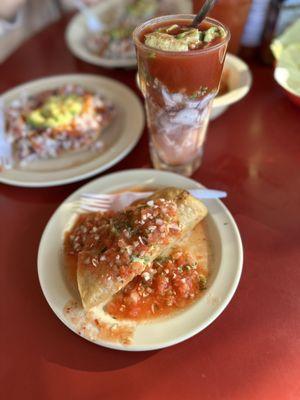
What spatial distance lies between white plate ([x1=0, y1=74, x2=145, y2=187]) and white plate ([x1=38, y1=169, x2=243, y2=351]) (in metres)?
0.10

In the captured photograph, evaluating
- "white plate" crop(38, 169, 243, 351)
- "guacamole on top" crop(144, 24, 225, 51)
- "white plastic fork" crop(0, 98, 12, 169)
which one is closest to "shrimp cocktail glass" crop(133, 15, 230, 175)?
"guacamole on top" crop(144, 24, 225, 51)

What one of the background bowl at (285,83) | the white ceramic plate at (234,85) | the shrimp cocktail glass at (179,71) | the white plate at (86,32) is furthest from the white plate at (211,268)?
the white plate at (86,32)

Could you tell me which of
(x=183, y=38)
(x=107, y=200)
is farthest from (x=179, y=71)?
(x=107, y=200)

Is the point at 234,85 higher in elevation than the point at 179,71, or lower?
lower

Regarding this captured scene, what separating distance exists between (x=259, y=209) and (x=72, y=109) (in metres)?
0.68

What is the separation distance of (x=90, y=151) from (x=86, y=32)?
0.81m

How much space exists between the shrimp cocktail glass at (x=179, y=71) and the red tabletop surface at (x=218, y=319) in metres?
0.20

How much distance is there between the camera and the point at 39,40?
1.73 m

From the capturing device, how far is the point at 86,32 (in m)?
1.69

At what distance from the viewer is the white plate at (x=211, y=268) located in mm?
682

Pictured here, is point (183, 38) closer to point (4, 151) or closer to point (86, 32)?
point (4, 151)

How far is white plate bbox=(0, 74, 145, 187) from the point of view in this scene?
1.06 meters

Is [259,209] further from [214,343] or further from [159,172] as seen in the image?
[214,343]

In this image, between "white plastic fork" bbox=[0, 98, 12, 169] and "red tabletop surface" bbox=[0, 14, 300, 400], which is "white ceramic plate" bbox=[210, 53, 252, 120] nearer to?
"red tabletop surface" bbox=[0, 14, 300, 400]
